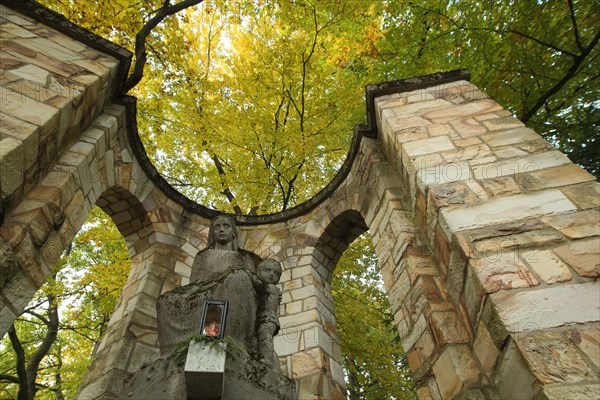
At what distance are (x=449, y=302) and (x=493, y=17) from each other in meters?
4.58

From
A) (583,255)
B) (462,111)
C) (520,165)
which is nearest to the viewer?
(583,255)

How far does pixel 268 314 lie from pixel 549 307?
1720mm

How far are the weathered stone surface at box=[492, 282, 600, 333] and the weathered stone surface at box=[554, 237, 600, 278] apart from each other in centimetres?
9

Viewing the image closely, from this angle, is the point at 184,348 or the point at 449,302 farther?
the point at 449,302

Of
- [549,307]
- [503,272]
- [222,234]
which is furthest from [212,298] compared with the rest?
[549,307]

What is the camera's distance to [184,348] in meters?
1.89

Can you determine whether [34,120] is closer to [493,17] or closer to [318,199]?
[318,199]

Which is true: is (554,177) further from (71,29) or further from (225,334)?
(71,29)

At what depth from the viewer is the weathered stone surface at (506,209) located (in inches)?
97.9

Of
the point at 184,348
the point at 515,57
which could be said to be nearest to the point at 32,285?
the point at 184,348

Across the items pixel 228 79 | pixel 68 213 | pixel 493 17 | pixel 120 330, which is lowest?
pixel 120 330

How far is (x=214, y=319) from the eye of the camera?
77.0 inches

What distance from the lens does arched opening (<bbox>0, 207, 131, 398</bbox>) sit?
667 centimetres

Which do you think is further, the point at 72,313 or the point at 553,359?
the point at 72,313
